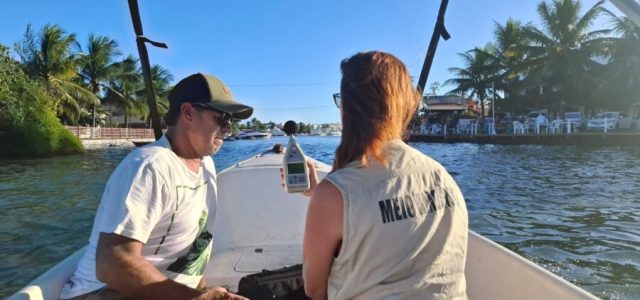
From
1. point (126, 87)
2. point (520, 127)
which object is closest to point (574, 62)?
point (520, 127)

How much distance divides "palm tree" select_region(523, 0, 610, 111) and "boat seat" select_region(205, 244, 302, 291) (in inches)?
1327

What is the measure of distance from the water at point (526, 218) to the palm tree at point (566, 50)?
19.8m

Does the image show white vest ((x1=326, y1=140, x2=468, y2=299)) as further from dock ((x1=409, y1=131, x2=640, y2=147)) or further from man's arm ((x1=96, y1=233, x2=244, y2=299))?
dock ((x1=409, y1=131, x2=640, y2=147))

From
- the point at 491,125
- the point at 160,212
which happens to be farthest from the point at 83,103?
the point at 160,212

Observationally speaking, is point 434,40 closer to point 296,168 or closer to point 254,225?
point 296,168

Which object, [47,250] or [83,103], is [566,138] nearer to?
[47,250]

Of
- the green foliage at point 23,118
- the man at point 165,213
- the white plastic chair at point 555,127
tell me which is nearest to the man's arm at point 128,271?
the man at point 165,213

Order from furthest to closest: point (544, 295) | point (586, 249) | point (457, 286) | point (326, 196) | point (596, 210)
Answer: point (596, 210) < point (586, 249) < point (544, 295) < point (457, 286) < point (326, 196)

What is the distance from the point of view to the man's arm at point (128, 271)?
1509 millimetres

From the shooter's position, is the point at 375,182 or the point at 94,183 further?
the point at 94,183

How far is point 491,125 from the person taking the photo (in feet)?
110

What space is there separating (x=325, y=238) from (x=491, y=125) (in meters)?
34.7

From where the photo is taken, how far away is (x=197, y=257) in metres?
2.06

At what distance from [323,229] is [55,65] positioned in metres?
35.1
